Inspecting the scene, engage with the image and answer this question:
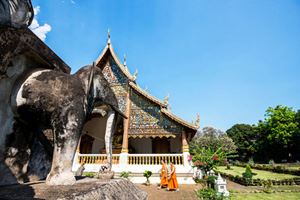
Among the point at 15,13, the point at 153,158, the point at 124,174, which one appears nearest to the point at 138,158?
the point at 153,158

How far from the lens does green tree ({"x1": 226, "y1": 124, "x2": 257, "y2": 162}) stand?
141ft

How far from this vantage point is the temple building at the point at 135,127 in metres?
10.6

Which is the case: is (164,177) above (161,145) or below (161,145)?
below

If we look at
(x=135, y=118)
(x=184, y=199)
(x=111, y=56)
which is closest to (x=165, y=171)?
(x=184, y=199)

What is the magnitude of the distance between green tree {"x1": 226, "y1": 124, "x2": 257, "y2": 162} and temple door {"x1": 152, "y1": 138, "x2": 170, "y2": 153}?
35.5 metres

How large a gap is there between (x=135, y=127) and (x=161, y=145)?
2951mm

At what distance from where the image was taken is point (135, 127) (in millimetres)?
11289

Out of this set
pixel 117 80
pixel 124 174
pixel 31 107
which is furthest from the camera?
pixel 117 80

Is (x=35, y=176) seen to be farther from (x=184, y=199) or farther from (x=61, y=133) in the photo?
(x=184, y=199)

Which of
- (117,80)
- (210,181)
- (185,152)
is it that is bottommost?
(210,181)

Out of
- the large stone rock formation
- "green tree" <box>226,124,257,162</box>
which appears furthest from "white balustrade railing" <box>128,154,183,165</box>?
"green tree" <box>226,124,257,162</box>

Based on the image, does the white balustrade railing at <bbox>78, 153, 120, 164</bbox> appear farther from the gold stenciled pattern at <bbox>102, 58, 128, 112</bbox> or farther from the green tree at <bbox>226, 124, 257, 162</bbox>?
the green tree at <bbox>226, 124, 257, 162</bbox>

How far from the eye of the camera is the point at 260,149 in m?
39.2

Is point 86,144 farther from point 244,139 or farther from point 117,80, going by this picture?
point 244,139
